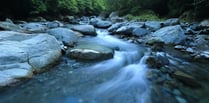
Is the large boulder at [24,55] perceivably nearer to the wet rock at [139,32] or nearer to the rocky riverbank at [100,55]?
the rocky riverbank at [100,55]

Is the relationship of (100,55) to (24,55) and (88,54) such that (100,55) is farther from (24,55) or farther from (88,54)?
(24,55)

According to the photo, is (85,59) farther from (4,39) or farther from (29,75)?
(4,39)

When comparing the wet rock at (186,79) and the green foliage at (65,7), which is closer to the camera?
the wet rock at (186,79)

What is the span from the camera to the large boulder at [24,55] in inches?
132

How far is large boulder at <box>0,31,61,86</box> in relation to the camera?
336cm

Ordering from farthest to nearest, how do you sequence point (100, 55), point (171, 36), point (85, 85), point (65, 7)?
1. point (65, 7)
2. point (171, 36)
3. point (100, 55)
4. point (85, 85)

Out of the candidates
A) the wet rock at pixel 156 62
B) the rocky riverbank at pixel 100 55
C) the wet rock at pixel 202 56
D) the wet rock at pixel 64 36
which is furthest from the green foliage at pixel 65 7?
the wet rock at pixel 202 56

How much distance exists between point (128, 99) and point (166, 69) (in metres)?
1.50

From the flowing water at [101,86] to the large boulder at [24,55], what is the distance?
173 millimetres

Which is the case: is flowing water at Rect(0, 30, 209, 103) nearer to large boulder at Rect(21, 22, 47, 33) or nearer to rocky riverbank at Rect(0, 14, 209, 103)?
rocky riverbank at Rect(0, 14, 209, 103)

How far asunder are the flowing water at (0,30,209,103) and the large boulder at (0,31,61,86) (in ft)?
0.57

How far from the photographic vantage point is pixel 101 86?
11.6 feet

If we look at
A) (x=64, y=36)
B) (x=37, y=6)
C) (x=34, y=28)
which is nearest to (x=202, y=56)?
(x=64, y=36)

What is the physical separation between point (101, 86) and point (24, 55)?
1722mm
